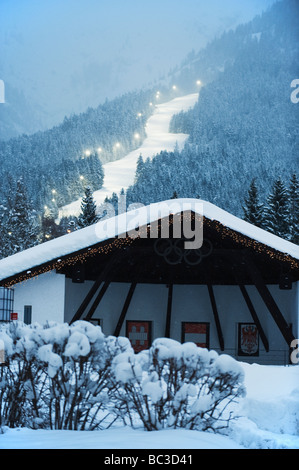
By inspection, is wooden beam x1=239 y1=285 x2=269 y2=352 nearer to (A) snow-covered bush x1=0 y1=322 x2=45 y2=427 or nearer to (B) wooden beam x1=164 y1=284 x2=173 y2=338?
(B) wooden beam x1=164 y1=284 x2=173 y2=338

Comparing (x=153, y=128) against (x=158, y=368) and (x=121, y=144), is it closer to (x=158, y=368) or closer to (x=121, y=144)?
(x=121, y=144)

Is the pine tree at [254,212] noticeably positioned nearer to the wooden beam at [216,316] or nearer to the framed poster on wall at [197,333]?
the framed poster on wall at [197,333]

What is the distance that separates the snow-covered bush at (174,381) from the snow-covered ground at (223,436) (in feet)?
0.87

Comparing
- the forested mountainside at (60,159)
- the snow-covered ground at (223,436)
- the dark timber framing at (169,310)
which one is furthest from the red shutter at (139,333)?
the forested mountainside at (60,159)

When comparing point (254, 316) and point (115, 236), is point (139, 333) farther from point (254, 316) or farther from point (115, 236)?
point (115, 236)

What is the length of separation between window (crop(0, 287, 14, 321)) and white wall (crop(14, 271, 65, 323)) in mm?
144

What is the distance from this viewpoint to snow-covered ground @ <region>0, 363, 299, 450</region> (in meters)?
7.52

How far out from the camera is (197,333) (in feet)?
79.8

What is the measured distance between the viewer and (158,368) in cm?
843

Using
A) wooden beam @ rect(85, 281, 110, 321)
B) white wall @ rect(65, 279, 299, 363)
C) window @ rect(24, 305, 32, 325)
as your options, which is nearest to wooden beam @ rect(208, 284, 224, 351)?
white wall @ rect(65, 279, 299, 363)

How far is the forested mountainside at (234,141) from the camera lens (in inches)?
3221
